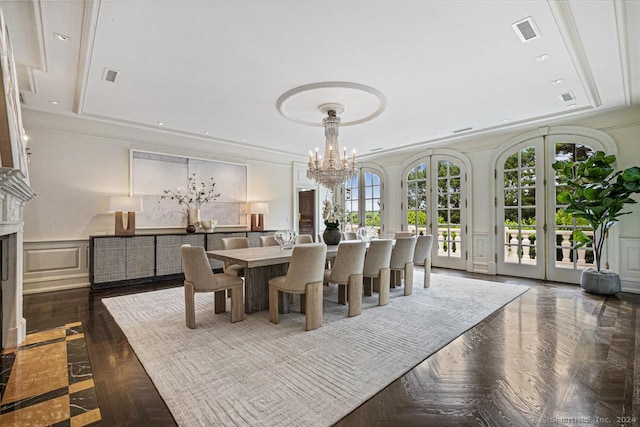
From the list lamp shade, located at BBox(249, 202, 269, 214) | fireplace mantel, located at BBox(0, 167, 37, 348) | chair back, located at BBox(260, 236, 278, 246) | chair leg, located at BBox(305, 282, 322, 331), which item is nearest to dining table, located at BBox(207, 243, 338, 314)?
chair leg, located at BBox(305, 282, 322, 331)

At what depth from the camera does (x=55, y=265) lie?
4852mm

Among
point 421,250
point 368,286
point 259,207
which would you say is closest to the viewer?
point 368,286

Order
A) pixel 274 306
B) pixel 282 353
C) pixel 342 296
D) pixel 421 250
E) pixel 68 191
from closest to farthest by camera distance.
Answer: pixel 282 353 → pixel 274 306 → pixel 342 296 → pixel 421 250 → pixel 68 191

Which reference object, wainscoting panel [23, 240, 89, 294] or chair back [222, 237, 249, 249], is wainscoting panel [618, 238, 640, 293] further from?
Result: wainscoting panel [23, 240, 89, 294]

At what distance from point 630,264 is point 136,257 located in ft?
25.2

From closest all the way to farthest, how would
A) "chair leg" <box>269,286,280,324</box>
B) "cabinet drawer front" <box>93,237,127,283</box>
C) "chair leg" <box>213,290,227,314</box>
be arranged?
"chair leg" <box>269,286,280,324</box>, "chair leg" <box>213,290,227,314</box>, "cabinet drawer front" <box>93,237,127,283</box>

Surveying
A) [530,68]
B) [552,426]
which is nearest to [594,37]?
[530,68]

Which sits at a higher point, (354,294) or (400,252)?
(400,252)

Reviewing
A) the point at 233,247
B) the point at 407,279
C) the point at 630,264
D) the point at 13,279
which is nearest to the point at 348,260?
the point at 407,279

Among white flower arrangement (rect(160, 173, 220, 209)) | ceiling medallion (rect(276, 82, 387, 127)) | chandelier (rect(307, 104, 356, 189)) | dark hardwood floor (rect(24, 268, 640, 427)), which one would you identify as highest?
ceiling medallion (rect(276, 82, 387, 127))

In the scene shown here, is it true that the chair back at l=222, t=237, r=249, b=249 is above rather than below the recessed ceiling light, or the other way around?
below

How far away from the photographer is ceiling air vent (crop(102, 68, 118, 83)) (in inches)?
136

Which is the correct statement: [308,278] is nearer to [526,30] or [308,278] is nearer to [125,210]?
[526,30]

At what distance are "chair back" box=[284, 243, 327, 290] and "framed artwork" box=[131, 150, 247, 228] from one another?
A: 12.7 feet
